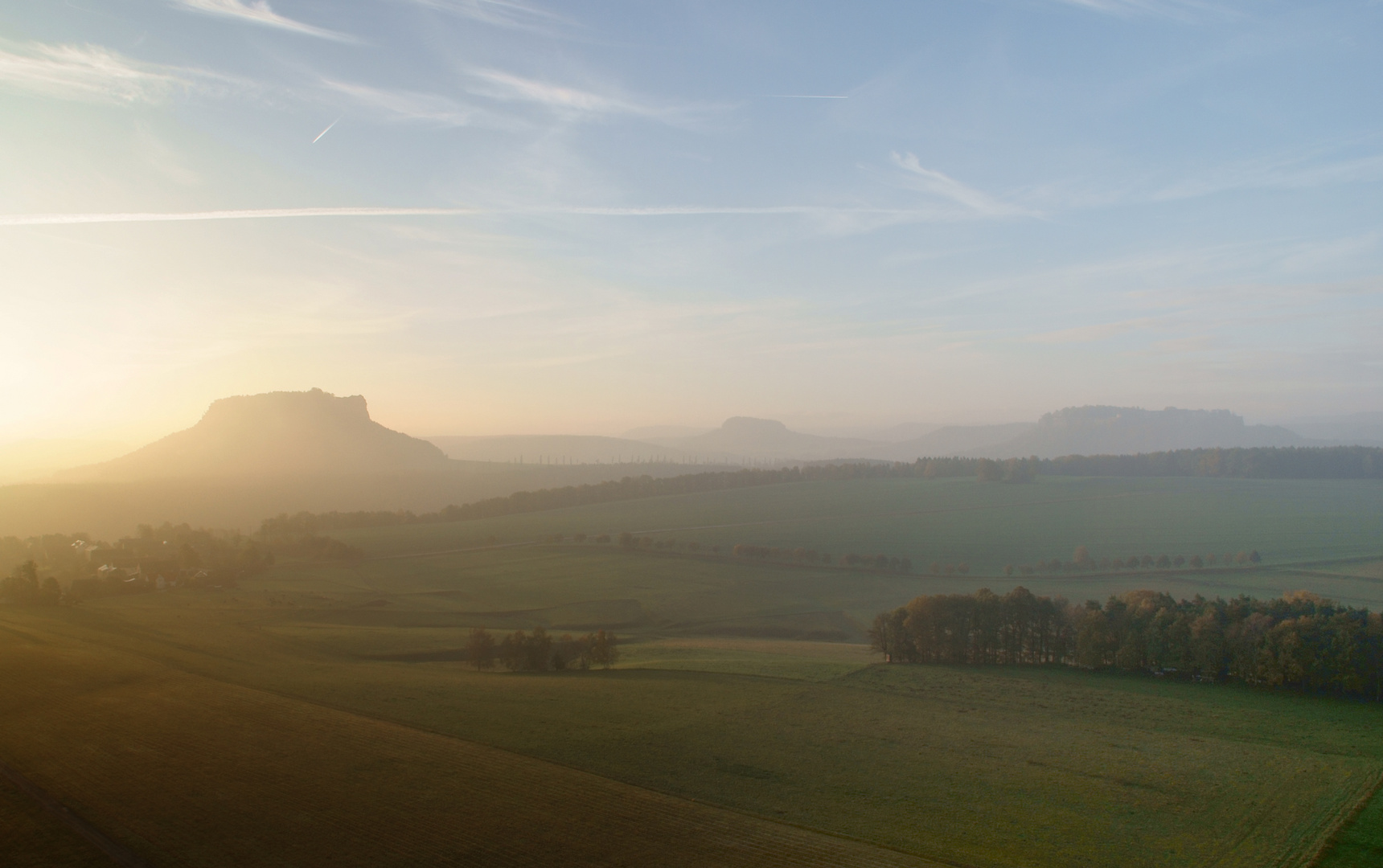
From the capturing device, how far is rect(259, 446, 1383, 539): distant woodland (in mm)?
114250

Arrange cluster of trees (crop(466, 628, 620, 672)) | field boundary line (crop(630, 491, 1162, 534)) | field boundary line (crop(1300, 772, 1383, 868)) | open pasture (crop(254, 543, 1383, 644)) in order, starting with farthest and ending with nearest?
field boundary line (crop(630, 491, 1162, 534)) < open pasture (crop(254, 543, 1383, 644)) < cluster of trees (crop(466, 628, 620, 672)) < field boundary line (crop(1300, 772, 1383, 868))

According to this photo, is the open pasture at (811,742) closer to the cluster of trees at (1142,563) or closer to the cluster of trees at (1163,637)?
the cluster of trees at (1163,637)

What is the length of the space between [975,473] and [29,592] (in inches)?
5353

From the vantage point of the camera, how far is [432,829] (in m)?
20.3

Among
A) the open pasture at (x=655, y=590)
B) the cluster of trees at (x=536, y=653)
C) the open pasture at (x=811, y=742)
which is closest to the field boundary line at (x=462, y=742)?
the open pasture at (x=811, y=742)

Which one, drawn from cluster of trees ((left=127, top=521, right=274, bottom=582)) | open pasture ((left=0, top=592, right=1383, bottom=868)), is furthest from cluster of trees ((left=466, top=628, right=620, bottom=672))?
cluster of trees ((left=127, top=521, right=274, bottom=582))

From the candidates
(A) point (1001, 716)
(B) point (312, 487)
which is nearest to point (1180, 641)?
(A) point (1001, 716)

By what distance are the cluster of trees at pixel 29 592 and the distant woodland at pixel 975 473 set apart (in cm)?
4623

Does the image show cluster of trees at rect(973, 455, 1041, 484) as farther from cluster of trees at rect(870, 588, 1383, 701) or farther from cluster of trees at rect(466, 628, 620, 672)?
cluster of trees at rect(466, 628, 620, 672)

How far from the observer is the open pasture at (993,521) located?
8444cm

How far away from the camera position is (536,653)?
4372 cm

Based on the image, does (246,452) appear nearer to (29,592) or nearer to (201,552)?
(201,552)

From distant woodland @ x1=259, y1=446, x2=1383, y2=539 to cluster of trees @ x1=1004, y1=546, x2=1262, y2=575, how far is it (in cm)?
4501

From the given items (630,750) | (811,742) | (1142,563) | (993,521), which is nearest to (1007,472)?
(993,521)
